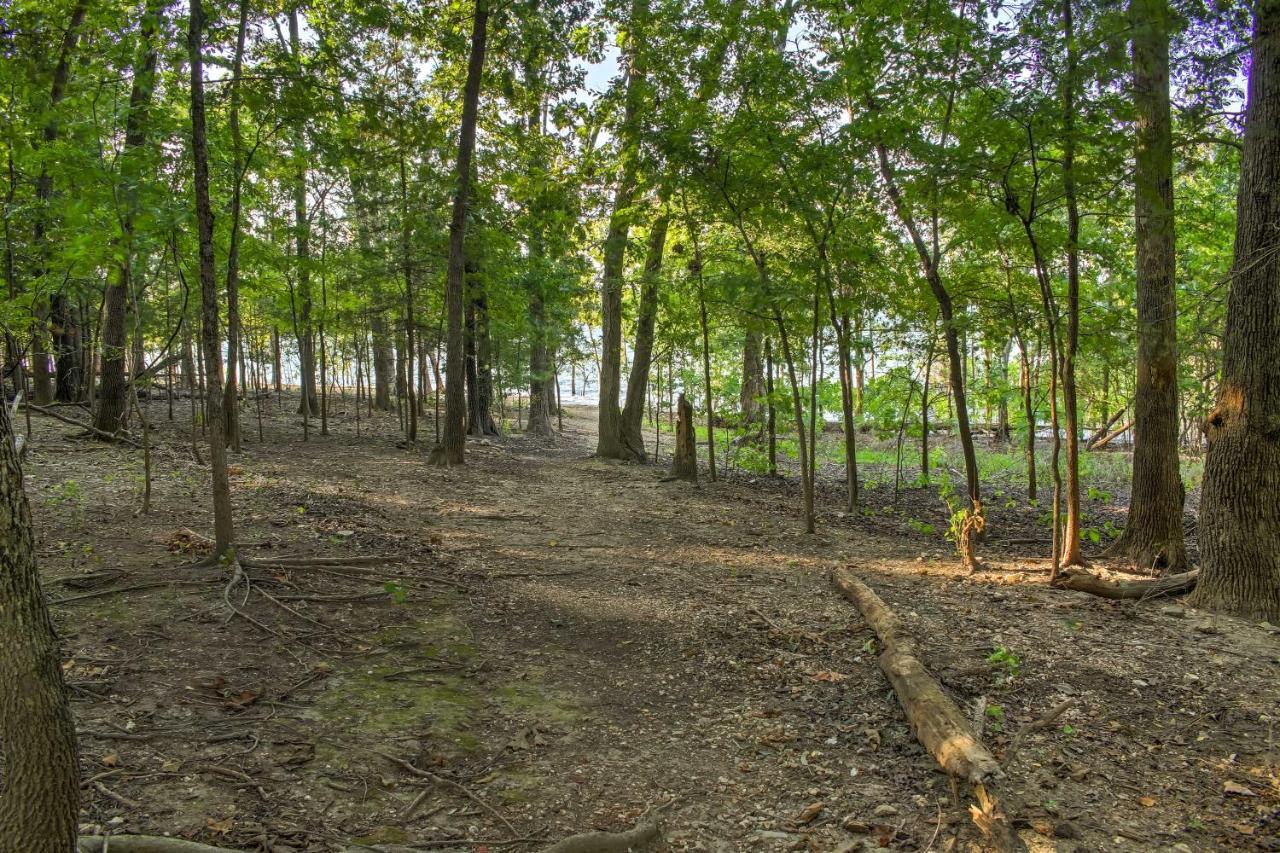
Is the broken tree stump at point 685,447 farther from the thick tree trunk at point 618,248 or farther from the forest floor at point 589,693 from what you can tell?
the forest floor at point 589,693

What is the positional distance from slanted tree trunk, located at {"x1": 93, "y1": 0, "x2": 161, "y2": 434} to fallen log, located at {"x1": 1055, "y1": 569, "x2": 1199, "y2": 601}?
8.96 m

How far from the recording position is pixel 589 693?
4.59 metres

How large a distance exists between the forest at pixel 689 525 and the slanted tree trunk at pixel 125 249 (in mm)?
76

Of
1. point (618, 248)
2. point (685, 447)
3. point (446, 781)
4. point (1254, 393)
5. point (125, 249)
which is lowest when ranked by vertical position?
point (446, 781)

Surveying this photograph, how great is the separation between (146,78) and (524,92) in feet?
28.1

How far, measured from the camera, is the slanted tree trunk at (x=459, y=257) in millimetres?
11688

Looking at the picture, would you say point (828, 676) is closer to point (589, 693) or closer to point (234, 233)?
point (589, 693)

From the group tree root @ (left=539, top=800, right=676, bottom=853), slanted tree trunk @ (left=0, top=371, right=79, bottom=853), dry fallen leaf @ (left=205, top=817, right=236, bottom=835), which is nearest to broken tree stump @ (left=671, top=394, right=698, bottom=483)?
tree root @ (left=539, top=800, right=676, bottom=853)

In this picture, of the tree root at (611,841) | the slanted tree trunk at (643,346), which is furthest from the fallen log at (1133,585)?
the slanted tree trunk at (643,346)

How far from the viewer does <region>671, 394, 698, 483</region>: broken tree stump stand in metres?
13.0

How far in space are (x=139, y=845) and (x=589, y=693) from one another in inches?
99.4

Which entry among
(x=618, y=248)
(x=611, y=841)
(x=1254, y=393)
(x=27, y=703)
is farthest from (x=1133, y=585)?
(x=618, y=248)

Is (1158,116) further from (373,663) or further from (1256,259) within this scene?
(373,663)

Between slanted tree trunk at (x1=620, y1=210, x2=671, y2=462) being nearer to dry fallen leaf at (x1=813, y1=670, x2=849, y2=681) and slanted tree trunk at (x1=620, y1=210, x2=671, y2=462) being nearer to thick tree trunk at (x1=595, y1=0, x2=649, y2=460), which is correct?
thick tree trunk at (x1=595, y1=0, x2=649, y2=460)
